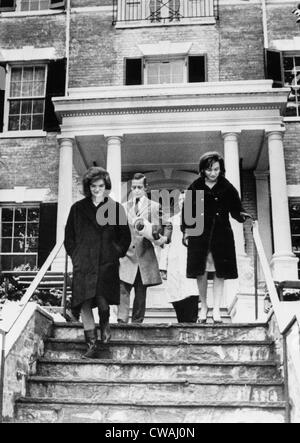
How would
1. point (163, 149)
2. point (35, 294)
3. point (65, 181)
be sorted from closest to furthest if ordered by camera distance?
1. point (35, 294)
2. point (65, 181)
3. point (163, 149)

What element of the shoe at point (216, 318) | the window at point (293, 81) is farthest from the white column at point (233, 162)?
the shoe at point (216, 318)

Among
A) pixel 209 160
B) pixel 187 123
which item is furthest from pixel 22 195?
pixel 209 160

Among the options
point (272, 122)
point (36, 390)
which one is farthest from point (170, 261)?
point (272, 122)

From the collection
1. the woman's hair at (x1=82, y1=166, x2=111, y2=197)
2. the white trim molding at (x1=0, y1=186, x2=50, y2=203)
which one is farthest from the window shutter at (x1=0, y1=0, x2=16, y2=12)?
the woman's hair at (x1=82, y1=166, x2=111, y2=197)

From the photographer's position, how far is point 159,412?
4.91 m

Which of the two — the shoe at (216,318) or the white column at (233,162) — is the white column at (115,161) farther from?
the shoe at (216,318)

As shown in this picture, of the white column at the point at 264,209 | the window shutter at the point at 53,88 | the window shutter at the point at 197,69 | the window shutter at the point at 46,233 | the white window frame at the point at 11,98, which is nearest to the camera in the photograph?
the window shutter at the point at 46,233

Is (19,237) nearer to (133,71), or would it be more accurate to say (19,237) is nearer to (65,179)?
(65,179)

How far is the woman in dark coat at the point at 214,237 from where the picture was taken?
21.6ft

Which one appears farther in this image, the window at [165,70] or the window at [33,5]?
the window at [33,5]

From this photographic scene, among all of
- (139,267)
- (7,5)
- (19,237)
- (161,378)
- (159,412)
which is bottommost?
(159,412)

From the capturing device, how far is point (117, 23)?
49.5 ft

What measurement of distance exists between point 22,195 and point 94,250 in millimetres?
8439

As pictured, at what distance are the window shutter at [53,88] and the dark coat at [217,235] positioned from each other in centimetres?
795
